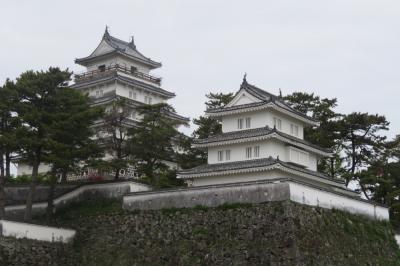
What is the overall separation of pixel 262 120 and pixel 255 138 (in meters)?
1.83

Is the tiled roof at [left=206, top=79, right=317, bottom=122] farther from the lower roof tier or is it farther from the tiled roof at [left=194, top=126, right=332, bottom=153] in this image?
the lower roof tier

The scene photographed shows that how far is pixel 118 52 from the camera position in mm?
54625

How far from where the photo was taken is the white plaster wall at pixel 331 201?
32344 mm

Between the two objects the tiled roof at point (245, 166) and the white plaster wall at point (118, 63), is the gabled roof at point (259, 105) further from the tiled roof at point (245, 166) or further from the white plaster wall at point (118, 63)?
the white plaster wall at point (118, 63)

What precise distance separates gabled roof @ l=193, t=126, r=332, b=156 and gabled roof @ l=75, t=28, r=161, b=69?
61.0 ft

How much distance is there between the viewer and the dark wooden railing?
54006 millimetres

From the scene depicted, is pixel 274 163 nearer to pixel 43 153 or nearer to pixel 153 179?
pixel 153 179

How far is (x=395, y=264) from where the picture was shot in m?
35.2

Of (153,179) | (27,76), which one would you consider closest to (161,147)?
(153,179)

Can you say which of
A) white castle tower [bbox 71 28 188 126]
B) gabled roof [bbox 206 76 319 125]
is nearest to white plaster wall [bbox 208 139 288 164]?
gabled roof [bbox 206 76 319 125]

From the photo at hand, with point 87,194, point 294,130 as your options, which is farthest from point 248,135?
point 87,194

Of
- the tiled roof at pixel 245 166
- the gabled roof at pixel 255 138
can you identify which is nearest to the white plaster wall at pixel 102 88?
the gabled roof at pixel 255 138

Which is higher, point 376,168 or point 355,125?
point 355,125

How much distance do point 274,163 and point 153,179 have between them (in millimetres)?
9509
